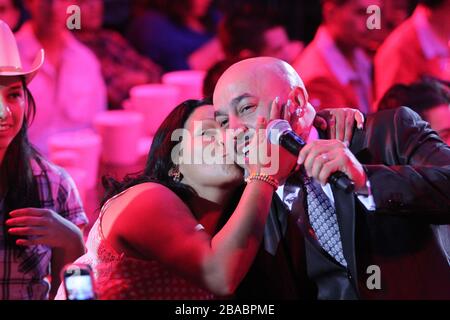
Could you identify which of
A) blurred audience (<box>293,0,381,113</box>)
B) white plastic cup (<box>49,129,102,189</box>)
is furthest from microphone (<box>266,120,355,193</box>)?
white plastic cup (<box>49,129,102,189</box>)

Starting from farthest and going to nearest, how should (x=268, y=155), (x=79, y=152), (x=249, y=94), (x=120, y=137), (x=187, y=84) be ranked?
(x=187, y=84)
(x=120, y=137)
(x=79, y=152)
(x=249, y=94)
(x=268, y=155)

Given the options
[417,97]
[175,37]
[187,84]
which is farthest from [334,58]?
[175,37]

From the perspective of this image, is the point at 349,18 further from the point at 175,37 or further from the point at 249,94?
the point at 249,94

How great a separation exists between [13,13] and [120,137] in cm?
95

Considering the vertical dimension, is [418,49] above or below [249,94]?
below

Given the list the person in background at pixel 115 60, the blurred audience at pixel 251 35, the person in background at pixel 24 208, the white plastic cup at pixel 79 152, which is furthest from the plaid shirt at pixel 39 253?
the person in background at pixel 115 60

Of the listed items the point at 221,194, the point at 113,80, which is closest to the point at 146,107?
the point at 113,80

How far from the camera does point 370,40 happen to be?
437 centimetres

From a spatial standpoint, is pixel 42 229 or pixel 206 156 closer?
pixel 206 156

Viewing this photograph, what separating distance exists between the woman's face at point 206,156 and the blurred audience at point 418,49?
211 centimetres

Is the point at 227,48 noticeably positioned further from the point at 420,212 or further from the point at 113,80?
the point at 420,212

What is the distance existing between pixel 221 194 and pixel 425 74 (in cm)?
226

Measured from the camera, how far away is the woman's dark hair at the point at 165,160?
2158 millimetres

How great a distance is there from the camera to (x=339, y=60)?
4.05 m
